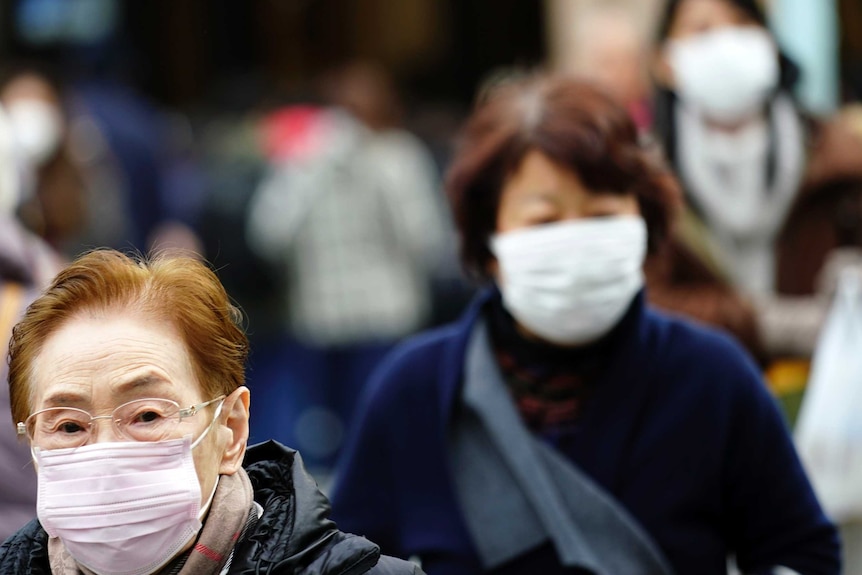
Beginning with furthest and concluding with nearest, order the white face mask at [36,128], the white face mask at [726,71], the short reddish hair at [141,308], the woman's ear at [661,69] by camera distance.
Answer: the white face mask at [36,128]
the woman's ear at [661,69]
the white face mask at [726,71]
the short reddish hair at [141,308]

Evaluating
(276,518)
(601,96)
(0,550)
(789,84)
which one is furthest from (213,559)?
(789,84)

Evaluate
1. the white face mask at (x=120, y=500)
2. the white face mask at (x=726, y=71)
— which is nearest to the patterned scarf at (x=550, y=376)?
the white face mask at (x=120, y=500)

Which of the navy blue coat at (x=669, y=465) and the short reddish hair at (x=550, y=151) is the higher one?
the short reddish hair at (x=550, y=151)

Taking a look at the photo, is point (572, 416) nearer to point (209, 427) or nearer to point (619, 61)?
point (209, 427)

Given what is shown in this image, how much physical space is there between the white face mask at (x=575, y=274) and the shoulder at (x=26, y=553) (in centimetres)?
137

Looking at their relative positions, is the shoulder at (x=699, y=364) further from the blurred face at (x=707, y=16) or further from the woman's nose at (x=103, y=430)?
the blurred face at (x=707, y=16)

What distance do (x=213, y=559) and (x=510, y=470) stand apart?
1.14m

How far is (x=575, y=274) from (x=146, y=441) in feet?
4.49

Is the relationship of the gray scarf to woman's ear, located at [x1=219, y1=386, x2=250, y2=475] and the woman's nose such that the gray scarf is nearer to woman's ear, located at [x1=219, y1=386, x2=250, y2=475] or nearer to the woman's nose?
woman's ear, located at [x1=219, y1=386, x2=250, y2=475]

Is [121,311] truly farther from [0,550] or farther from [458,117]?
[458,117]

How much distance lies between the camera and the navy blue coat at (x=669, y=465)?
385cm

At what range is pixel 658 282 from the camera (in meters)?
5.26

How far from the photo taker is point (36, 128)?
8.30 metres

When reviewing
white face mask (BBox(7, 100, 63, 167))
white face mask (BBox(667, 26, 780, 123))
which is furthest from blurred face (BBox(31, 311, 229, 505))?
white face mask (BBox(7, 100, 63, 167))
